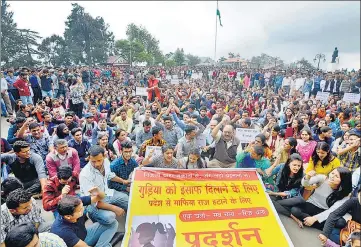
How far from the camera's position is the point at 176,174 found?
13.5 feet

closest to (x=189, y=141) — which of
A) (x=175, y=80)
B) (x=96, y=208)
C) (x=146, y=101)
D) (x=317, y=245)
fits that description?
(x=96, y=208)

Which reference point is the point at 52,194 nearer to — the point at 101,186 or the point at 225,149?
the point at 101,186

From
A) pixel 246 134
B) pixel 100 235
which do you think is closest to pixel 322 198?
pixel 246 134

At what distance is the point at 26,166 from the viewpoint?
4398 millimetres

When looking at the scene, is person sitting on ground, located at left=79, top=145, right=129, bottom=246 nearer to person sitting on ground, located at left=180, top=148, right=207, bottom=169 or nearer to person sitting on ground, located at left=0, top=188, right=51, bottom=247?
person sitting on ground, located at left=0, top=188, right=51, bottom=247

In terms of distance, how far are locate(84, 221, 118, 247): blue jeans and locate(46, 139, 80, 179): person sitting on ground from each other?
1148mm

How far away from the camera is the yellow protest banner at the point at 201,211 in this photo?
130 inches

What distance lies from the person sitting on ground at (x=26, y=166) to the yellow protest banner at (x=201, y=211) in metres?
1.73

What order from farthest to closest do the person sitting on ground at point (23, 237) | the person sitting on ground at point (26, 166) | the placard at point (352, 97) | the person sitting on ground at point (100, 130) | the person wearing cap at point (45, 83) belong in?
1. the person wearing cap at point (45, 83)
2. the placard at point (352, 97)
3. the person sitting on ground at point (100, 130)
4. the person sitting on ground at point (26, 166)
5. the person sitting on ground at point (23, 237)

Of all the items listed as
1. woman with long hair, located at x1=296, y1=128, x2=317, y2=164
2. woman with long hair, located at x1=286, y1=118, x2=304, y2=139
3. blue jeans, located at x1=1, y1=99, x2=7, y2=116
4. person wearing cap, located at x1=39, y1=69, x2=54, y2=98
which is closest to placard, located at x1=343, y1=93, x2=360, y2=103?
woman with long hair, located at x1=286, y1=118, x2=304, y2=139

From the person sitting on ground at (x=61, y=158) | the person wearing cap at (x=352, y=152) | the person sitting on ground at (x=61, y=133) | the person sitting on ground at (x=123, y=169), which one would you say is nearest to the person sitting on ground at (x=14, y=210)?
the person sitting on ground at (x=61, y=158)

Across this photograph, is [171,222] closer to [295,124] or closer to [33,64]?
[295,124]

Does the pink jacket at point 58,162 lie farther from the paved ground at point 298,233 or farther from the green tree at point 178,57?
the green tree at point 178,57

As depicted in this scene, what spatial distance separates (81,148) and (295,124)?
5214 mm
